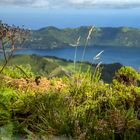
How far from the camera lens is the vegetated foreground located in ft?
21.2

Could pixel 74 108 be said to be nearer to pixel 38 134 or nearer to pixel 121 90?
pixel 38 134

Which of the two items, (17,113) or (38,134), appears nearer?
(38,134)

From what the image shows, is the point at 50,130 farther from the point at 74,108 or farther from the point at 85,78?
the point at 85,78

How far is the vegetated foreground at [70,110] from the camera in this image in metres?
6.45

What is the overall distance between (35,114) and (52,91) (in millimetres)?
880

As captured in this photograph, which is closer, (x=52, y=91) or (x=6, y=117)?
(x=6, y=117)

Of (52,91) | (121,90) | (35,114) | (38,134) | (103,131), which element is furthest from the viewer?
(121,90)

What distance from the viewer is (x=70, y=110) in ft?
24.2

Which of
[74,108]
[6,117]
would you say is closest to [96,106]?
[74,108]

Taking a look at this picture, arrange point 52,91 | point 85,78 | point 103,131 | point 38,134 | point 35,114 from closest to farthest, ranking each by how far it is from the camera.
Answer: point 103,131 → point 38,134 → point 35,114 → point 52,91 → point 85,78

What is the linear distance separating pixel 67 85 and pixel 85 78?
0.51 metres

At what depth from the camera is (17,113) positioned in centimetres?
764

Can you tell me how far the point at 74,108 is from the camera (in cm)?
748

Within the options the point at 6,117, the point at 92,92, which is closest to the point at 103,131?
the point at 6,117
